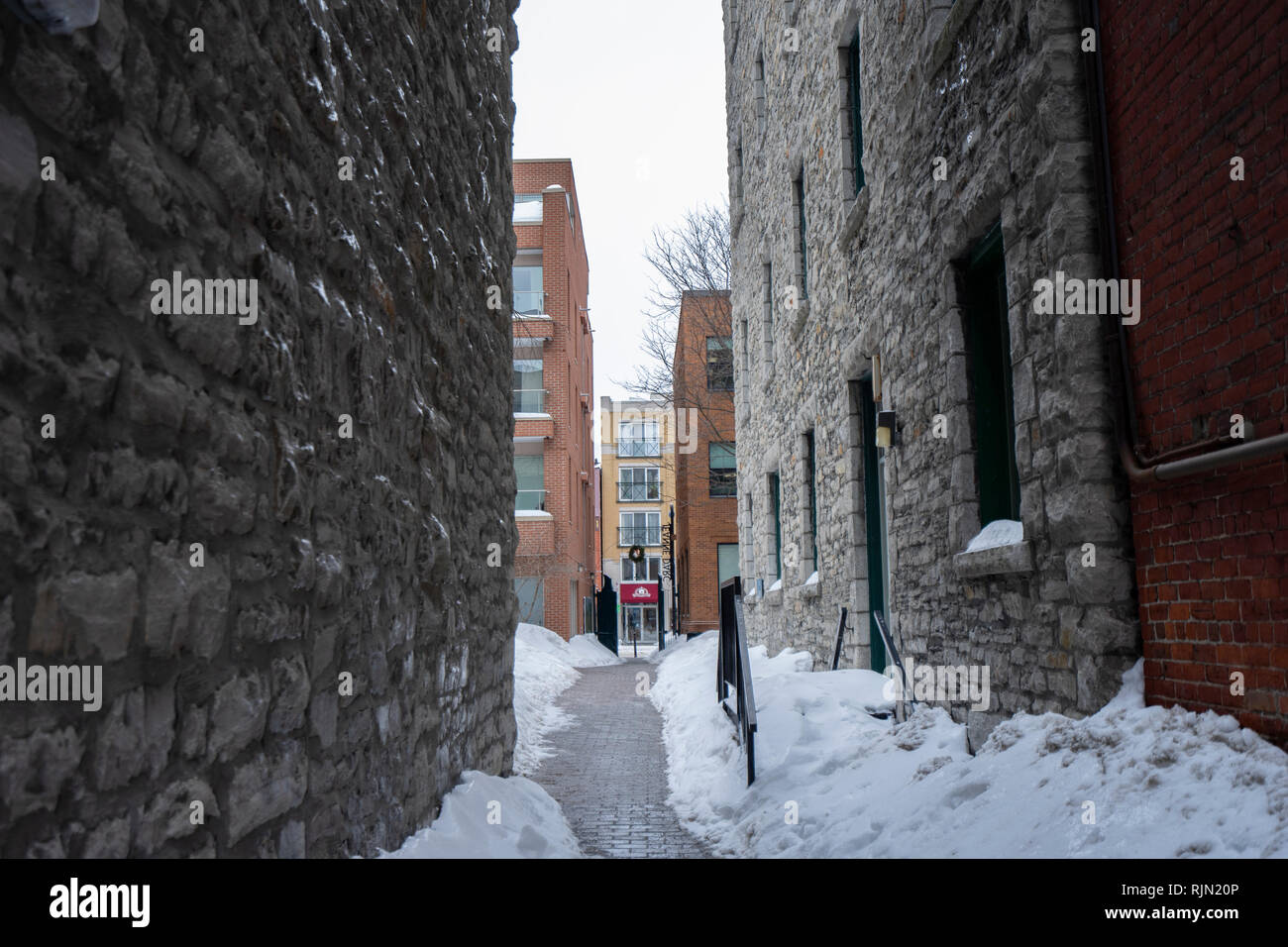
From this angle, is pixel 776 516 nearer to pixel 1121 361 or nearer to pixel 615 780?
pixel 615 780

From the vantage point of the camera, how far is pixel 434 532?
4383 millimetres

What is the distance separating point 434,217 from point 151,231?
2.71m

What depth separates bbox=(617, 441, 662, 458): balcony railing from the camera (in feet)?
150

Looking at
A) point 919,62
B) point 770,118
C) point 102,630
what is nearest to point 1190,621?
point 102,630

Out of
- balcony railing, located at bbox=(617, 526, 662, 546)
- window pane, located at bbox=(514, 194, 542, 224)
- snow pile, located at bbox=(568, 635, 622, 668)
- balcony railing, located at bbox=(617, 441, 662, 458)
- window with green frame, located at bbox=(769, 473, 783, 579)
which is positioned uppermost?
window pane, located at bbox=(514, 194, 542, 224)

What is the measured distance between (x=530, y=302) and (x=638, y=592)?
27.5ft

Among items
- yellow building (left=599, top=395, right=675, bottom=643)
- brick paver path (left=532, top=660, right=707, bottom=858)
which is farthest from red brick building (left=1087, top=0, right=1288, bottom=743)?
yellow building (left=599, top=395, right=675, bottom=643)

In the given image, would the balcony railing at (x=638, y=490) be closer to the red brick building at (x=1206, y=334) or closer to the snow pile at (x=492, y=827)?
the snow pile at (x=492, y=827)

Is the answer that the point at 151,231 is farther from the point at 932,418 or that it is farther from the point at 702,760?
the point at 702,760

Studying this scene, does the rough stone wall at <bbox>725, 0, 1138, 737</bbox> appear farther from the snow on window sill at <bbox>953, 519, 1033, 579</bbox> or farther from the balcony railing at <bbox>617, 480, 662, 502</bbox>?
the balcony railing at <bbox>617, 480, 662, 502</bbox>

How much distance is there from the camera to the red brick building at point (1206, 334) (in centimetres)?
323

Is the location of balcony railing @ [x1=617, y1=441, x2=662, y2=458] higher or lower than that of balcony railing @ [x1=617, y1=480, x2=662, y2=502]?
higher

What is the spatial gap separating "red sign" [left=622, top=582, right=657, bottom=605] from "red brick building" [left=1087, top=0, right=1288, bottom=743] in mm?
18063

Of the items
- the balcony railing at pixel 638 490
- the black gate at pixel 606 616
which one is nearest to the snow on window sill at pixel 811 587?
the black gate at pixel 606 616
